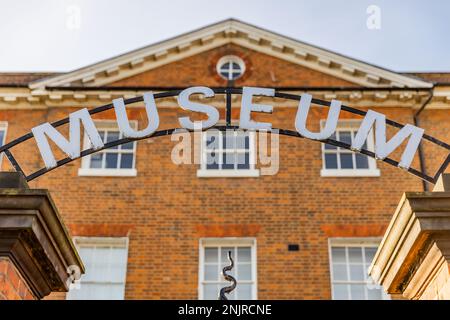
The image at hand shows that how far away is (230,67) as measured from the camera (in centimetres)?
2031

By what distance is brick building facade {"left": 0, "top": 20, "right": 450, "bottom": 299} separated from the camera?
672 inches

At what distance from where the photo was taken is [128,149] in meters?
18.8

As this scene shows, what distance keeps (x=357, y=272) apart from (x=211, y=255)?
3385mm

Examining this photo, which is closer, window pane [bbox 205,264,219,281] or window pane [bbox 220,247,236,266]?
window pane [bbox 205,264,219,281]

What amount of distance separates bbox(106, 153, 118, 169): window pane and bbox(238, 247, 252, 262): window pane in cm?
380

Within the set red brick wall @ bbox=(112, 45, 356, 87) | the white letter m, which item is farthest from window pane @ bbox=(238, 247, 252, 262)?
the white letter m

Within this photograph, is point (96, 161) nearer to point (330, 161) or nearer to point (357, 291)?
point (330, 161)

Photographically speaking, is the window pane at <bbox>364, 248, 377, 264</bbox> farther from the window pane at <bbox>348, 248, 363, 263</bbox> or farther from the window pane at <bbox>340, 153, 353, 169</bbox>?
the window pane at <bbox>340, 153, 353, 169</bbox>

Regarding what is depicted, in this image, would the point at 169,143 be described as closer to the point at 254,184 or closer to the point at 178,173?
the point at 178,173

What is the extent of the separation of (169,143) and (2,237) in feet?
39.0

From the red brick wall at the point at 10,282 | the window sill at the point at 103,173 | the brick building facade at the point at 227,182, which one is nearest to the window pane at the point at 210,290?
the brick building facade at the point at 227,182

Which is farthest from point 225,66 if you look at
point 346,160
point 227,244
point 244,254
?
point 244,254

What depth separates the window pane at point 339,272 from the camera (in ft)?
56.2
